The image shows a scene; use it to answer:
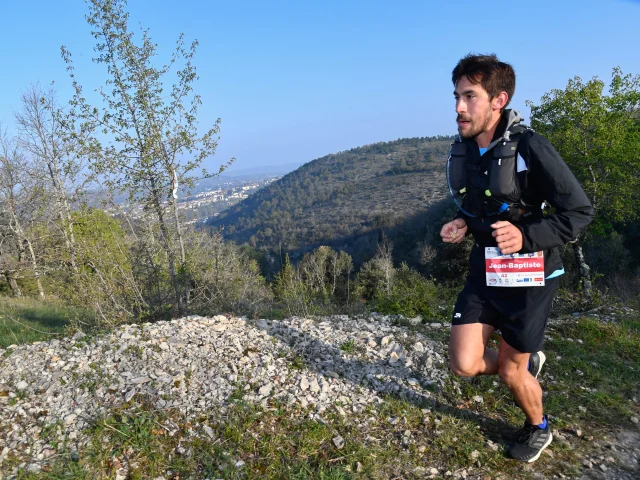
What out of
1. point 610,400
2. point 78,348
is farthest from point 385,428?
point 78,348

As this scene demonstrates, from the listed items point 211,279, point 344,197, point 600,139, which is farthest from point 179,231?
point 344,197

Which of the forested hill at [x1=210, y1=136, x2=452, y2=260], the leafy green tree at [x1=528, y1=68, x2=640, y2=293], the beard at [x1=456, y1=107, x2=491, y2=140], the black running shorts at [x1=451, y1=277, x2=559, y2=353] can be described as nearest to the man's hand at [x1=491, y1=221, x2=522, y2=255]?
the black running shorts at [x1=451, y1=277, x2=559, y2=353]

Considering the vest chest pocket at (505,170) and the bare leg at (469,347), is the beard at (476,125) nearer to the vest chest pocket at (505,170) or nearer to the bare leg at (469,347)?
the vest chest pocket at (505,170)

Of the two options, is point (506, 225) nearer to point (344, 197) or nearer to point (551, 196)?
point (551, 196)

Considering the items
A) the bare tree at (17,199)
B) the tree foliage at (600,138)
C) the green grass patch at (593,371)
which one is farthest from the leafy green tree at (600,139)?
the bare tree at (17,199)

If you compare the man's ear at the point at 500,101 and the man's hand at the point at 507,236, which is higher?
the man's ear at the point at 500,101

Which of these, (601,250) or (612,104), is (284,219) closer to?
(601,250)

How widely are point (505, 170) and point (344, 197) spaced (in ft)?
253

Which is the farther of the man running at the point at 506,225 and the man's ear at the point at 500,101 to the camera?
the man's ear at the point at 500,101

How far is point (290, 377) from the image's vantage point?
3.68 meters

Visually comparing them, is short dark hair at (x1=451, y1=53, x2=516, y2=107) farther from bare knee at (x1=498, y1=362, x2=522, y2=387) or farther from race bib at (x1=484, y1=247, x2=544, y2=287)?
bare knee at (x1=498, y1=362, x2=522, y2=387)

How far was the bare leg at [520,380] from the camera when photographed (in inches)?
106

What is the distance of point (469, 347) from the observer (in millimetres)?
2785

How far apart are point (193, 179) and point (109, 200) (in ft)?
5.20
